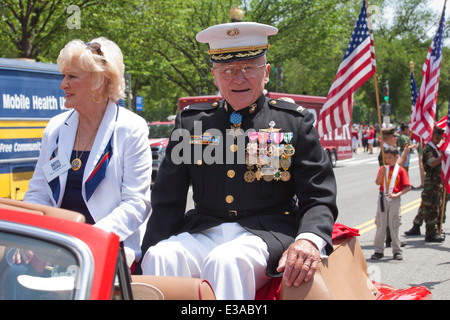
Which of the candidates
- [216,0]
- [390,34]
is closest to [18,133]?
[216,0]

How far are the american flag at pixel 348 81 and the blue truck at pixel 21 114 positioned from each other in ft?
18.8

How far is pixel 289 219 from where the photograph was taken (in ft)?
9.89

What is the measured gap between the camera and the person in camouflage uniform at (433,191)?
908cm

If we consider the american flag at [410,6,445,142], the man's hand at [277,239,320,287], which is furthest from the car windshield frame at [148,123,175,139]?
the man's hand at [277,239,320,287]

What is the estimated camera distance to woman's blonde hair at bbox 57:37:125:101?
304cm

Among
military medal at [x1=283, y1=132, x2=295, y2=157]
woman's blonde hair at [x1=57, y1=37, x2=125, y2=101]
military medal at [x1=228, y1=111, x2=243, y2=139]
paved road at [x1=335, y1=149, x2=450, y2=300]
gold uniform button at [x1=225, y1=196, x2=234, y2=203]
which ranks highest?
woman's blonde hair at [x1=57, y1=37, x2=125, y2=101]

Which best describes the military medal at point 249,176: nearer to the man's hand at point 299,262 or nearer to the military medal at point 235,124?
the military medal at point 235,124

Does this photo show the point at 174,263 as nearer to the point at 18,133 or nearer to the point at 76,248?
the point at 76,248

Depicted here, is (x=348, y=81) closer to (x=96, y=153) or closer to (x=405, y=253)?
(x=405, y=253)

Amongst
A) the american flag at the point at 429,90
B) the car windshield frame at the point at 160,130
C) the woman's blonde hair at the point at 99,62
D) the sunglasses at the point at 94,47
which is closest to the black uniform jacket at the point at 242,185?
the woman's blonde hair at the point at 99,62

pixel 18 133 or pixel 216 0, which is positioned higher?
pixel 216 0

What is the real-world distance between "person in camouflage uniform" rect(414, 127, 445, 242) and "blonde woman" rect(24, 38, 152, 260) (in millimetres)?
7039

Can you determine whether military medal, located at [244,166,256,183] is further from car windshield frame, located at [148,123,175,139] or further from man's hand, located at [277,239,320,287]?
car windshield frame, located at [148,123,175,139]
